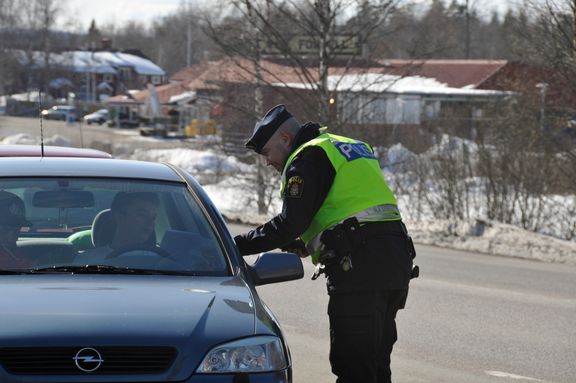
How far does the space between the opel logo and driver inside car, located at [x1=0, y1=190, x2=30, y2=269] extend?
1.12 meters

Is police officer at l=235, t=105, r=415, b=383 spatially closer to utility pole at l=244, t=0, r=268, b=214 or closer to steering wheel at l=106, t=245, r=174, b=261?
steering wheel at l=106, t=245, r=174, b=261

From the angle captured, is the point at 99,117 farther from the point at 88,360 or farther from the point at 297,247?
the point at 88,360

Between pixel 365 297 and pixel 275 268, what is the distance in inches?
17.9

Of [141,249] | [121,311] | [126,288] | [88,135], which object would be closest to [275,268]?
[141,249]

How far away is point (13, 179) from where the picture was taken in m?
5.71

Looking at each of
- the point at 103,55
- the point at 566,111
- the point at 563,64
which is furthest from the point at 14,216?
the point at 103,55

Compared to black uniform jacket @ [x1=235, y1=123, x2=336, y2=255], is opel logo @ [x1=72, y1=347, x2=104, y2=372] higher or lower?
lower

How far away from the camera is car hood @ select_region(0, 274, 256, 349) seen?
429cm

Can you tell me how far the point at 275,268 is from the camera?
17.7ft

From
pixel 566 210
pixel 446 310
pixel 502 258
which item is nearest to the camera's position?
pixel 446 310

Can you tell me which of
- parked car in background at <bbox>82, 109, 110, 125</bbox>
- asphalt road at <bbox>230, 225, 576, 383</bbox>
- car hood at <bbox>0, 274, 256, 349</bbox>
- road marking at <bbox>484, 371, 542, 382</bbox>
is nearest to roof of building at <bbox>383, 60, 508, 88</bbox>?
parked car in background at <bbox>82, 109, 110, 125</bbox>

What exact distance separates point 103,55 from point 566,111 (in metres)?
114

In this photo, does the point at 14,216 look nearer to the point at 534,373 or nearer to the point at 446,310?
the point at 534,373

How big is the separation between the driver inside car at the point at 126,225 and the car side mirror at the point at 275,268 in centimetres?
57
